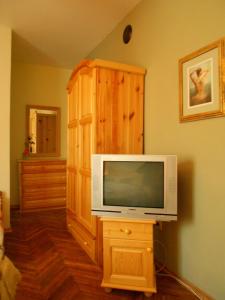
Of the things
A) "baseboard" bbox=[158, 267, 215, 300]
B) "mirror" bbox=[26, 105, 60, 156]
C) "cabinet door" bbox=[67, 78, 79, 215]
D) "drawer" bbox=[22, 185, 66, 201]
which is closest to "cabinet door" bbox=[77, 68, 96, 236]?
"cabinet door" bbox=[67, 78, 79, 215]

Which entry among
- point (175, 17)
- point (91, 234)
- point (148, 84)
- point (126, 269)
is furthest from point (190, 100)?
point (91, 234)

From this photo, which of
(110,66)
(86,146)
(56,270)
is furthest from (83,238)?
(110,66)

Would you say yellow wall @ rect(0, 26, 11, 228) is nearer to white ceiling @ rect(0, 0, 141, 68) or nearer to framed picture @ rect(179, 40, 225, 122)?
white ceiling @ rect(0, 0, 141, 68)

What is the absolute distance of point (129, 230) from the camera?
1.78 metres

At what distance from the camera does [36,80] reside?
4.40 metres

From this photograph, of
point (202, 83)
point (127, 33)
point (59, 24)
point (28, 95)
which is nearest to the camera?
point (202, 83)

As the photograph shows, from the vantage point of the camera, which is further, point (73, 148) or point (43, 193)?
point (43, 193)

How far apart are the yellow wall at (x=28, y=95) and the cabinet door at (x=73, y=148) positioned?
1.66 meters

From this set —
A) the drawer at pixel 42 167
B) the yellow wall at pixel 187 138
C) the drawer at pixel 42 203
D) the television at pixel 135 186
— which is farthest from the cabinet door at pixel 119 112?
the drawer at pixel 42 203

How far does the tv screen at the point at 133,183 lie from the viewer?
5.88 ft

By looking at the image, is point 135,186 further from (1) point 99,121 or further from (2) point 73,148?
(2) point 73,148

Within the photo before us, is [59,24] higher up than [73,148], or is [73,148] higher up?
[59,24]

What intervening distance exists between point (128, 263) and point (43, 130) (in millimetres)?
3319

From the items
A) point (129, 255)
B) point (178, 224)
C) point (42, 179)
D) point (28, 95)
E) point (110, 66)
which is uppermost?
point (28, 95)
